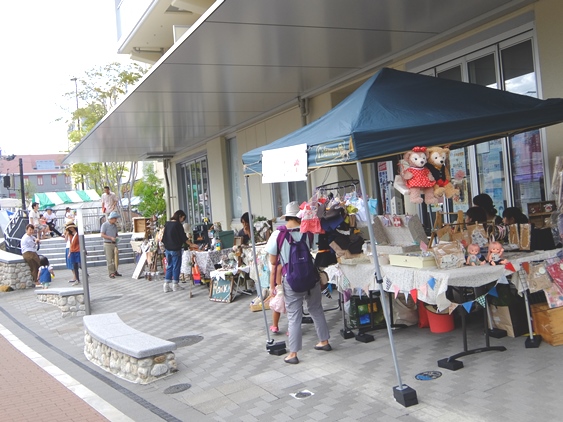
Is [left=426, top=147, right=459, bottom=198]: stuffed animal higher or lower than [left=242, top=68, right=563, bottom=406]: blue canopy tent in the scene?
lower

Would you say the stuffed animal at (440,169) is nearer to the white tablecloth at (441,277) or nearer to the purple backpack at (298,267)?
the white tablecloth at (441,277)

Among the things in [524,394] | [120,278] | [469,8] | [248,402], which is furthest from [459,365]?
[120,278]

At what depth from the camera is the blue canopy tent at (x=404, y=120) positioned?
5.16 meters

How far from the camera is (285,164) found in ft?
19.8

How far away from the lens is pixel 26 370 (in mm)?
7477

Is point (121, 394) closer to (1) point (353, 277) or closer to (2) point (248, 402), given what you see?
(2) point (248, 402)

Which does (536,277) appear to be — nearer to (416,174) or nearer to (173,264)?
(416,174)

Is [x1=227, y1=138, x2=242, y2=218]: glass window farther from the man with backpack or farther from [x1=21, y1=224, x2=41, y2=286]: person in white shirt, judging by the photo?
the man with backpack

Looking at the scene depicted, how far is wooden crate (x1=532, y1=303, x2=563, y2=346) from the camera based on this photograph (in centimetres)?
574

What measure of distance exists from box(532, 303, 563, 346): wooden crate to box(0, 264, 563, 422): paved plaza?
0.39 feet

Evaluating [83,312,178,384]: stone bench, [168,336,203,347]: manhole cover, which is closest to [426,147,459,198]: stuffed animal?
[83,312,178,384]: stone bench

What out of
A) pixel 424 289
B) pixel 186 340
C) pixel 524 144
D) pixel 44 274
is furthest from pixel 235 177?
pixel 424 289

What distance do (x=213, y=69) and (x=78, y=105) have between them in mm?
21857

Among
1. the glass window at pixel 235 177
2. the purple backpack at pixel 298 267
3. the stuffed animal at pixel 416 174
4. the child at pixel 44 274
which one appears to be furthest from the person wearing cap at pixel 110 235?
the stuffed animal at pixel 416 174
